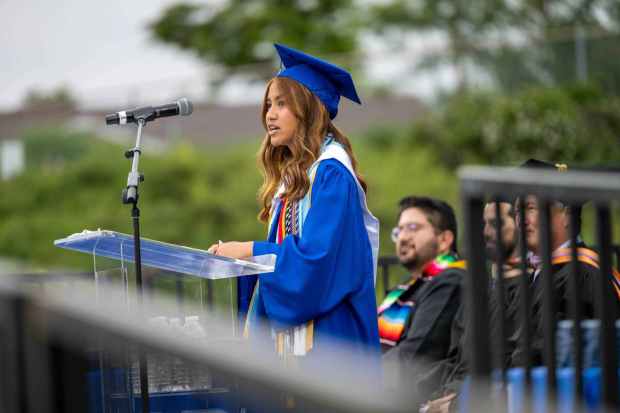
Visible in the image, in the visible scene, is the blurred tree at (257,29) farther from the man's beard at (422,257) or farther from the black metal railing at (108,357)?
the black metal railing at (108,357)

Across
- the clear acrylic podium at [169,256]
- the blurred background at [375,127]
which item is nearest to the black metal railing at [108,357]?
the clear acrylic podium at [169,256]

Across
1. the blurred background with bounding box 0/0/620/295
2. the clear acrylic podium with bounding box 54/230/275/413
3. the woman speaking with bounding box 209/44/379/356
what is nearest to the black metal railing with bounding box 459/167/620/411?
the clear acrylic podium with bounding box 54/230/275/413

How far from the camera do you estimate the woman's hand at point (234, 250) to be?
3.58 metres

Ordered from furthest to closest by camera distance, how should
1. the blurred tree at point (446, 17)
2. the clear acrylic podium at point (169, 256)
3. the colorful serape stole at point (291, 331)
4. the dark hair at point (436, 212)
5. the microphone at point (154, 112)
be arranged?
the blurred tree at point (446, 17)
the dark hair at point (436, 212)
the microphone at point (154, 112)
the colorful serape stole at point (291, 331)
the clear acrylic podium at point (169, 256)

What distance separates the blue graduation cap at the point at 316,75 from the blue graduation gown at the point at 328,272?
321mm

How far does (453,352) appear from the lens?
4875mm

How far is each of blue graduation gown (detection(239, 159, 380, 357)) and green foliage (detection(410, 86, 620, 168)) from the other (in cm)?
1002

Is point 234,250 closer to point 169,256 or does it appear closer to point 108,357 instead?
point 169,256

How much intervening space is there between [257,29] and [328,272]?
58.6 feet

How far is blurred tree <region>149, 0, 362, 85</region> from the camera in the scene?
20.7 meters

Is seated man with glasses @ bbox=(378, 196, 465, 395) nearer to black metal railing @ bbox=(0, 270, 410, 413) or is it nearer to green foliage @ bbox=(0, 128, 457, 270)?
black metal railing @ bbox=(0, 270, 410, 413)

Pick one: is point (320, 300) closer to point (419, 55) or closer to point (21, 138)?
point (419, 55)

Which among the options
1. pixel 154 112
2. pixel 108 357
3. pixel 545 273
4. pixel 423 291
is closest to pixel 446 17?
pixel 423 291

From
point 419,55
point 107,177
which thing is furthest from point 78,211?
point 419,55
